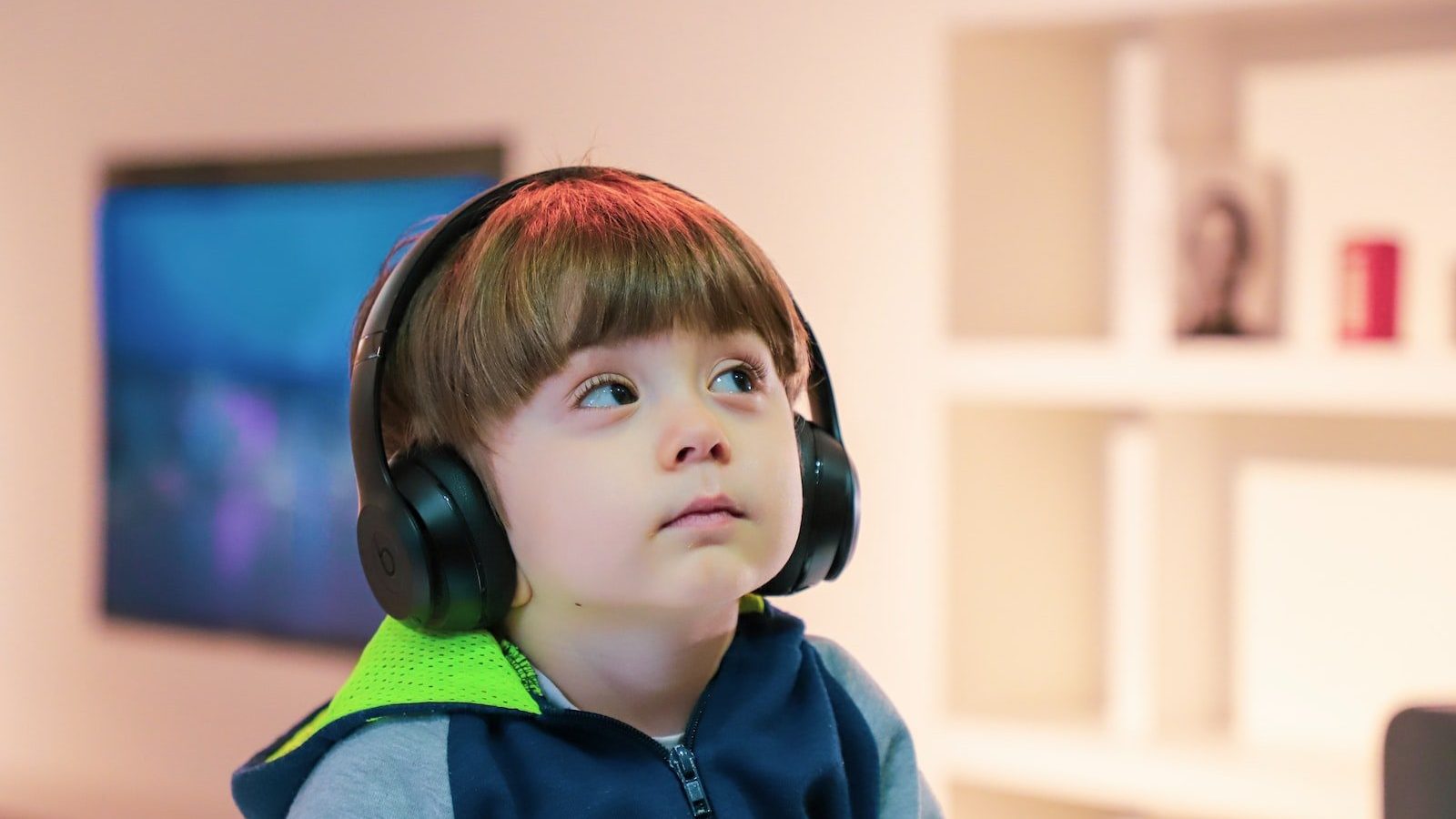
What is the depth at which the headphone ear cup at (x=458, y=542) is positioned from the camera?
80 cm

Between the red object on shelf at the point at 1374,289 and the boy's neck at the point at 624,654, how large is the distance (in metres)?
1.25

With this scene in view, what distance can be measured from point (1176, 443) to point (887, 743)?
1188mm

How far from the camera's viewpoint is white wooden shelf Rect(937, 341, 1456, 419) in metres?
1.76

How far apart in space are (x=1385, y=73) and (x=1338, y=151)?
0.11 m

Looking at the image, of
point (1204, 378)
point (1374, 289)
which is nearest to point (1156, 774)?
point (1204, 378)

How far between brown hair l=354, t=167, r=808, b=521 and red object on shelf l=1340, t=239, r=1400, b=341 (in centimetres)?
120

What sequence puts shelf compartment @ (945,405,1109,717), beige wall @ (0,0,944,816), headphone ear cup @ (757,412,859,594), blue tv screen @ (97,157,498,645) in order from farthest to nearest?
blue tv screen @ (97,157,498,645) < beige wall @ (0,0,944,816) < shelf compartment @ (945,405,1109,717) < headphone ear cup @ (757,412,859,594)

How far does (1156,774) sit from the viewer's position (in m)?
1.88

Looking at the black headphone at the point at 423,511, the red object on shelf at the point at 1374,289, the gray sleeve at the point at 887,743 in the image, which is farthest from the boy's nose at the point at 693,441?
the red object on shelf at the point at 1374,289

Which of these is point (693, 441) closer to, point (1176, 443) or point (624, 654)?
point (624, 654)

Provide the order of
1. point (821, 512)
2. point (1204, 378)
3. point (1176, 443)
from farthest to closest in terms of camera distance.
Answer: point (1176, 443), point (1204, 378), point (821, 512)

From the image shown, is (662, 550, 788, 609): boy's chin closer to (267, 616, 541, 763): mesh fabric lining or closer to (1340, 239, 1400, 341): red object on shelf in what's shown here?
(267, 616, 541, 763): mesh fabric lining

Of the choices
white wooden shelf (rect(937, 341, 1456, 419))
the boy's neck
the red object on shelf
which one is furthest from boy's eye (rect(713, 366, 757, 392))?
the red object on shelf

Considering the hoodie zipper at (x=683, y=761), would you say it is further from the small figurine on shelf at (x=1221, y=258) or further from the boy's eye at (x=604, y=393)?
the small figurine on shelf at (x=1221, y=258)
